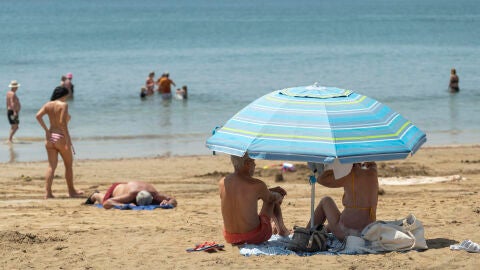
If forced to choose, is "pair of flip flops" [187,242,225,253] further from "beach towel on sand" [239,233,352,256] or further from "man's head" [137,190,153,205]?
"man's head" [137,190,153,205]

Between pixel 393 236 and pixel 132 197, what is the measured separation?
4.17m

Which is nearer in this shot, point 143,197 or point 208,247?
point 208,247

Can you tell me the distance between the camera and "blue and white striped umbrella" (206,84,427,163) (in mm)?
6613

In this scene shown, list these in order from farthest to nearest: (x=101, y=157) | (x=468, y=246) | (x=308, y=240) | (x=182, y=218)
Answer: (x=101, y=157), (x=182, y=218), (x=308, y=240), (x=468, y=246)

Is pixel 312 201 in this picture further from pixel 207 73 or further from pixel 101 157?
pixel 207 73

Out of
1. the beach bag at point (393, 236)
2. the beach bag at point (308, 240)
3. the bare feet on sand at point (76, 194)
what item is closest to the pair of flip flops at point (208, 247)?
the beach bag at point (308, 240)

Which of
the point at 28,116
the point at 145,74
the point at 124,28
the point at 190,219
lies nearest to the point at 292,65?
the point at 145,74

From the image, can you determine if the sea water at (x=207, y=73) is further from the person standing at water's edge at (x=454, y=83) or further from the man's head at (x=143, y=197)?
A: the man's head at (x=143, y=197)

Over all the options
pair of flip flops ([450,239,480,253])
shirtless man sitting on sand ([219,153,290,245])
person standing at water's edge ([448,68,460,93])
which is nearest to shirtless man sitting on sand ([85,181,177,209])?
shirtless man sitting on sand ([219,153,290,245])

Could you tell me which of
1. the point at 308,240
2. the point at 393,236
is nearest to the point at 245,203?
the point at 308,240

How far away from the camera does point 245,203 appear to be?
727 centimetres

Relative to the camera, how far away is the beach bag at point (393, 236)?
7.13m

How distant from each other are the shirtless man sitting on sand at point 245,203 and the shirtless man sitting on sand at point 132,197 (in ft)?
9.41

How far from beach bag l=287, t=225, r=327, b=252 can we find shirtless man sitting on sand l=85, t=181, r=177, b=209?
130 inches
